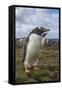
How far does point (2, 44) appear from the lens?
9.98ft

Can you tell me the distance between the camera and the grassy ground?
9.68 feet

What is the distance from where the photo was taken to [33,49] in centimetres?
301

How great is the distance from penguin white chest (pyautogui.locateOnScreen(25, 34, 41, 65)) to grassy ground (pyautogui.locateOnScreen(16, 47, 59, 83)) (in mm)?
Answer: 55

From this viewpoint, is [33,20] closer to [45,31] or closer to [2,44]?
[45,31]

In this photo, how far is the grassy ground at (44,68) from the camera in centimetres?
295

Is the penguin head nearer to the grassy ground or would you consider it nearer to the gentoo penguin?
the gentoo penguin

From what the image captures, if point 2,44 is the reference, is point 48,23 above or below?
above

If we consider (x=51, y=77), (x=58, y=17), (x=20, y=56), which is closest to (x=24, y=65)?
(x=20, y=56)

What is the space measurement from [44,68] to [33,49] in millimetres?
196

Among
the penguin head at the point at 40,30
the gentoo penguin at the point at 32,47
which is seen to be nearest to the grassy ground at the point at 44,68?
the gentoo penguin at the point at 32,47

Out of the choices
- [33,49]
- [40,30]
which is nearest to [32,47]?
[33,49]

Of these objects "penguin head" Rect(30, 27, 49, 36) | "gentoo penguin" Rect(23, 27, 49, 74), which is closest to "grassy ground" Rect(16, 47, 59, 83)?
"gentoo penguin" Rect(23, 27, 49, 74)

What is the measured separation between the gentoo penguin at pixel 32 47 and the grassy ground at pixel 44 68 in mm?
44
